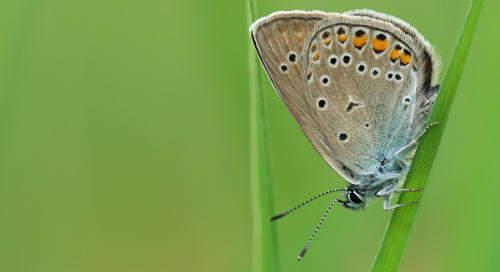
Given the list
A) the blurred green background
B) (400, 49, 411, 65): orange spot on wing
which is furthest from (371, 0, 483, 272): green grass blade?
(400, 49, 411, 65): orange spot on wing

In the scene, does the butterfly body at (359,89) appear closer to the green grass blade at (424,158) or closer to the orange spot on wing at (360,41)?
the orange spot on wing at (360,41)

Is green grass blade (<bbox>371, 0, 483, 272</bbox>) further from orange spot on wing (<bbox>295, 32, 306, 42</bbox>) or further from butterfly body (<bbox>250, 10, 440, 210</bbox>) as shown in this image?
orange spot on wing (<bbox>295, 32, 306, 42</bbox>)

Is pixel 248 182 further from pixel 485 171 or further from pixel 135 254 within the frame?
pixel 485 171

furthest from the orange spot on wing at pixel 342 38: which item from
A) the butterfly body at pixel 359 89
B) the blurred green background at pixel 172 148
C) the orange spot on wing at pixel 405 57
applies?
Answer: the blurred green background at pixel 172 148

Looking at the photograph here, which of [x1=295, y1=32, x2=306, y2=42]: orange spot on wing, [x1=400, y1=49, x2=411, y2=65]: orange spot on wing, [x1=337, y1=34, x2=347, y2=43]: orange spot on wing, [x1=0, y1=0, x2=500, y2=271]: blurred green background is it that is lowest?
[x1=0, y1=0, x2=500, y2=271]: blurred green background

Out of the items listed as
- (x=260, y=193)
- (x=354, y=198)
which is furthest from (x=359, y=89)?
(x=260, y=193)

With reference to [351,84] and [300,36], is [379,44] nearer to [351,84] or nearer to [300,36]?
[351,84]

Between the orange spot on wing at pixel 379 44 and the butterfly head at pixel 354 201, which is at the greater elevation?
the orange spot on wing at pixel 379 44
